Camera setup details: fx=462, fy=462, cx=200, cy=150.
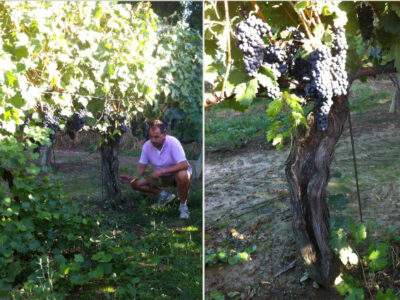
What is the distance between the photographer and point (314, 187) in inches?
75.6

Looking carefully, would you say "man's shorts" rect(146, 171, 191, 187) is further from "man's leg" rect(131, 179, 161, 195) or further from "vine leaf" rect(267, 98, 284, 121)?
"vine leaf" rect(267, 98, 284, 121)

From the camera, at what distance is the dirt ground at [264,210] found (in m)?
2.16

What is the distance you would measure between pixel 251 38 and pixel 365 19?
0.65 m

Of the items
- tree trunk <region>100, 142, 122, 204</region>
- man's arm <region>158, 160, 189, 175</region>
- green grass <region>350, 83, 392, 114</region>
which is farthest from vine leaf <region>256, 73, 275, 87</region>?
green grass <region>350, 83, 392, 114</region>

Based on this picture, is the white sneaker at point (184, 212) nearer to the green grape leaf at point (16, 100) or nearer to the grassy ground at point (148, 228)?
the grassy ground at point (148, 228)

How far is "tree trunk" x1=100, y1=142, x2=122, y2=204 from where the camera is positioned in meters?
2.15

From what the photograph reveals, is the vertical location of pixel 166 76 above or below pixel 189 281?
above

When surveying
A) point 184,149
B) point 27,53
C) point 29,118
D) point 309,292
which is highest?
point 27,53

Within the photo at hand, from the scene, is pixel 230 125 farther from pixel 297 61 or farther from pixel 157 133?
pixel 297 61

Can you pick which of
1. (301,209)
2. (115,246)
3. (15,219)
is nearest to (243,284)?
(301,209)

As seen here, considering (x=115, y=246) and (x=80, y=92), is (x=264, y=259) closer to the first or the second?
(x=115, y=246)

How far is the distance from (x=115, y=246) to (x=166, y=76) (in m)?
0.86

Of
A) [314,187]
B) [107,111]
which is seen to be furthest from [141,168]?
[314,187]

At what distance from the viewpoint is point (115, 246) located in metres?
2.24
